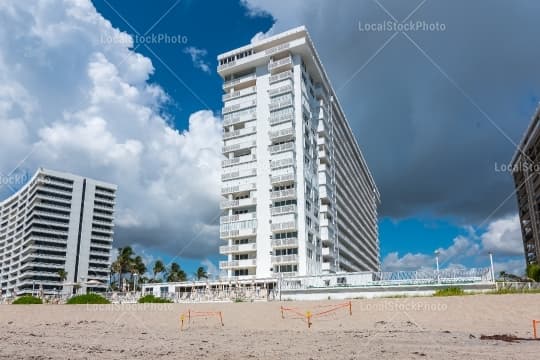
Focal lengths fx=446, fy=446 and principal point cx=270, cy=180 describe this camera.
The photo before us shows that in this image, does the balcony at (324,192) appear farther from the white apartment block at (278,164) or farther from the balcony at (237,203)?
the balcony at (237,203)

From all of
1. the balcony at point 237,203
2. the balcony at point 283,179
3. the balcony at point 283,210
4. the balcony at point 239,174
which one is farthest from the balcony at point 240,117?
the balcony at point 283,210

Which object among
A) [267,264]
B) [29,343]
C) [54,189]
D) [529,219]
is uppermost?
[54,189]

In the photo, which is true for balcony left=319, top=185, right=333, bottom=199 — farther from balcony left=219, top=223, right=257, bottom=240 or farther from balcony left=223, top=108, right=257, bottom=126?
balcony left=223, top=108, right=257, bottom=126

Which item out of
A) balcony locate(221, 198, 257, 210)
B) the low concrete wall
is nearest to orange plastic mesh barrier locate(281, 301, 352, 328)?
the low concrete wall

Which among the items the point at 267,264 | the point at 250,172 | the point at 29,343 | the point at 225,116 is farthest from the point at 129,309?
the point at 225,116

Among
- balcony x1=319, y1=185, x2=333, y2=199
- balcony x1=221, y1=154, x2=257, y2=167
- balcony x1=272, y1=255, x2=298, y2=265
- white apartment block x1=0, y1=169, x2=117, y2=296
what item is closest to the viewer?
balcony x1=272, y1=255, x2=298, y2=265

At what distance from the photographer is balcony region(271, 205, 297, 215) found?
201 ft

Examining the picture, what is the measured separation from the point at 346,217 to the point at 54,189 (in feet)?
358

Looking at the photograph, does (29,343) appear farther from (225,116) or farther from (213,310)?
(225,116)

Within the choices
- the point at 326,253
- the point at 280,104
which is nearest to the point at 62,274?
the point at 326,253

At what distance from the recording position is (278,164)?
6462 cm

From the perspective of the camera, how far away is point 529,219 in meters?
90.1

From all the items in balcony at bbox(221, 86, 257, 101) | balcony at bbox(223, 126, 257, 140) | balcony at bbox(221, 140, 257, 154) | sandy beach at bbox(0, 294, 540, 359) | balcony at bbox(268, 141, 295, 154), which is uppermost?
balcony at bbox(221, 86, 257, 101)

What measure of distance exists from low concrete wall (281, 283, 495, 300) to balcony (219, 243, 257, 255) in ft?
77.6
